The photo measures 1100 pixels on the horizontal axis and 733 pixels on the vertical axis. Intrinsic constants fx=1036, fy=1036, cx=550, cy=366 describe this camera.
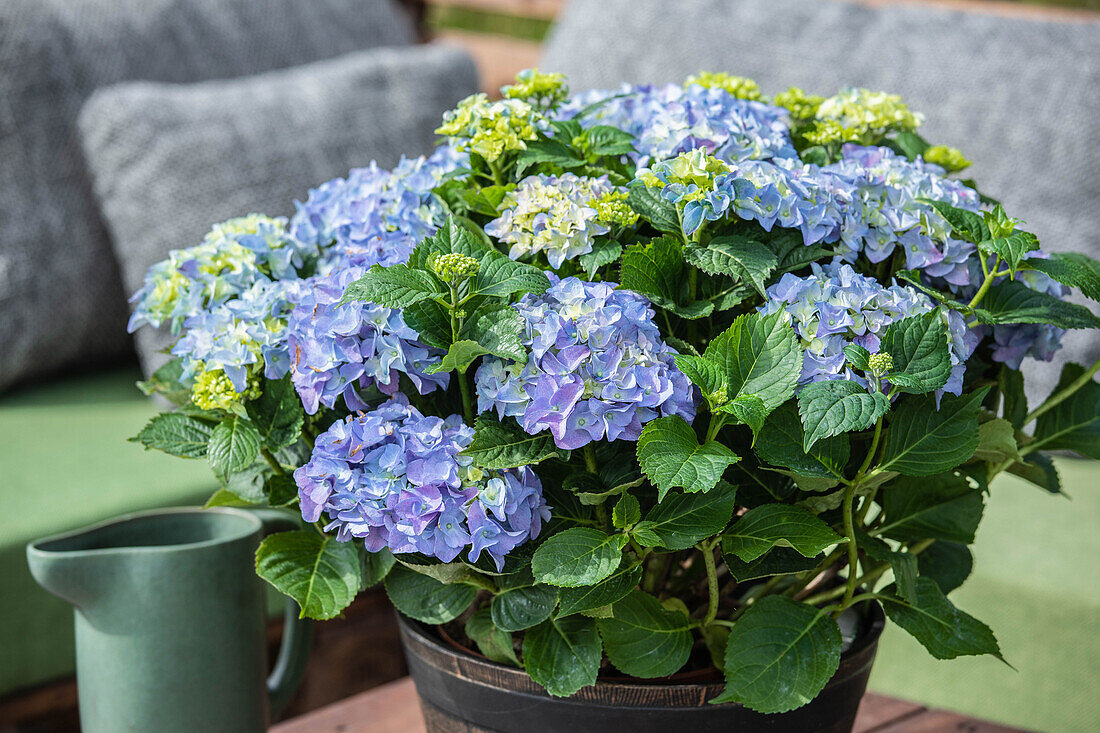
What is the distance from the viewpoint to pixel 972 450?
49cm

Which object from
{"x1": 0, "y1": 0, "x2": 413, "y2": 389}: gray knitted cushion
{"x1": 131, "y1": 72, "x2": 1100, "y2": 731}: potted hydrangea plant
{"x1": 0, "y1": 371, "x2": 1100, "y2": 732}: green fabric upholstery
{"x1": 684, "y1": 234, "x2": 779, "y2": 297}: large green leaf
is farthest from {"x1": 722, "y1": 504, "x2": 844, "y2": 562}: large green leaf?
{"x1": 0, "y1": 0, "x2": 413, "y2": 389}: gray knitted cushion

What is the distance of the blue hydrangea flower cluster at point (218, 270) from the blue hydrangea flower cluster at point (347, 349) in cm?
9

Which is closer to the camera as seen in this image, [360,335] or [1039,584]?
[360,335]

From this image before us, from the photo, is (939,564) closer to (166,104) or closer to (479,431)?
(479,431)

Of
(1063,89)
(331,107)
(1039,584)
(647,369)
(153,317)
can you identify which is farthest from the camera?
(331,107)

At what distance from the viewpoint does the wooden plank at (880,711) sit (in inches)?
32.5

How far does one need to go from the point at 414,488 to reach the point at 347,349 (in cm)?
7

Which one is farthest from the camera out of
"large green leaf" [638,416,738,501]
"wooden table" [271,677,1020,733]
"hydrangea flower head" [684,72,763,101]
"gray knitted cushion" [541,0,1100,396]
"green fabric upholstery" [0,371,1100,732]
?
"gray knitted cushion" [541,0,1100,396]

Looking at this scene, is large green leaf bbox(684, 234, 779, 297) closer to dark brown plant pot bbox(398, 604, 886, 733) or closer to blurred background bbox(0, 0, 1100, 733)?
dark brown plant pot bbox(398, 604, 886, 733)

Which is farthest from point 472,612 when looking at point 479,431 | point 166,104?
point 166,104

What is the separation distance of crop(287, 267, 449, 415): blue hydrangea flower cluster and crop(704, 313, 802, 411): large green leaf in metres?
0.14

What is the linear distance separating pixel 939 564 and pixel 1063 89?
999mm

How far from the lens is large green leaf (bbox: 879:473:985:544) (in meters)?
0.58

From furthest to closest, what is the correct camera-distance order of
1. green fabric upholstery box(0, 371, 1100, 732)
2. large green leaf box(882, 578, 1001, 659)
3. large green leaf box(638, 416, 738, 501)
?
green fabric upholstery box(0, 371, 1100, 732) < large green leaf box(882, 578, 1001, 659) < large green leaf box(638, 416, 738, 501)
